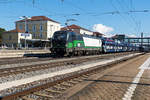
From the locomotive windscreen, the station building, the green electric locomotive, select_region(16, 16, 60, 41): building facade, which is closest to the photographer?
the green electric locomotive

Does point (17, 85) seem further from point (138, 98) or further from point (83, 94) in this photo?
point (138, 98)

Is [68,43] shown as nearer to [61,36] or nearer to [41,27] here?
[61,36]

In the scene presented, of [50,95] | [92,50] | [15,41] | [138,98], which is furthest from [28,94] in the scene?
[15,41]

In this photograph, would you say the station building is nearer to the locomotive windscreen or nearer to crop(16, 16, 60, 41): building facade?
crop(16, 16, 60, 41): building facade

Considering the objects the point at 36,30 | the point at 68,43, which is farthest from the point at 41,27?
the point at 68,43

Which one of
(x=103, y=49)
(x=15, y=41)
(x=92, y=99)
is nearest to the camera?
(x=92, y=99)

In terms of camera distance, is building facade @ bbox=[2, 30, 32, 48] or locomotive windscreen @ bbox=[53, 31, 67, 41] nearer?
locomotive windscreen @ bbox=[53, 31, 67, 41]

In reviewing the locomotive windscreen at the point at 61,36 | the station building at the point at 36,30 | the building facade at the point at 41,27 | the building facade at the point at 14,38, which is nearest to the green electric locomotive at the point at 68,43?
the locomotive windscreen at the point at 61,36

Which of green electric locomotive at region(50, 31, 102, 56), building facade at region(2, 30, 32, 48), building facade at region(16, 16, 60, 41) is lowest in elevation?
green electric locomotive at region(50, 31, 102, 56)

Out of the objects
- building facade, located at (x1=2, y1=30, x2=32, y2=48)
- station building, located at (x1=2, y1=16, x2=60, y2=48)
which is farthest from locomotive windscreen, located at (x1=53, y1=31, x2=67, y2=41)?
station building, located at (x1=2, y1=16, x2=60, y2=48)

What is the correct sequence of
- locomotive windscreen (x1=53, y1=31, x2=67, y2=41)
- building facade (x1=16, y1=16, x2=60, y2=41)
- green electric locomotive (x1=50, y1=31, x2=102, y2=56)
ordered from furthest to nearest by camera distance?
building facade (x1=16, y1=16, x2=60, y2=41) → locomotive windscreen (x1=53, y1=31, x2=67, y2=41) → green electric locomotive (x1=50, y1=31, x2=102, y2=56)

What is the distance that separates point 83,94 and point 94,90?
74cm

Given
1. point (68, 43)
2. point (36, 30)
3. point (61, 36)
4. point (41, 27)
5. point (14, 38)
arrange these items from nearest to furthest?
point (68, 43) → point (61, 36) → point (14, 38) → point (41, 27) → point (36, 30)

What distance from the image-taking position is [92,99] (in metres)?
5.68
